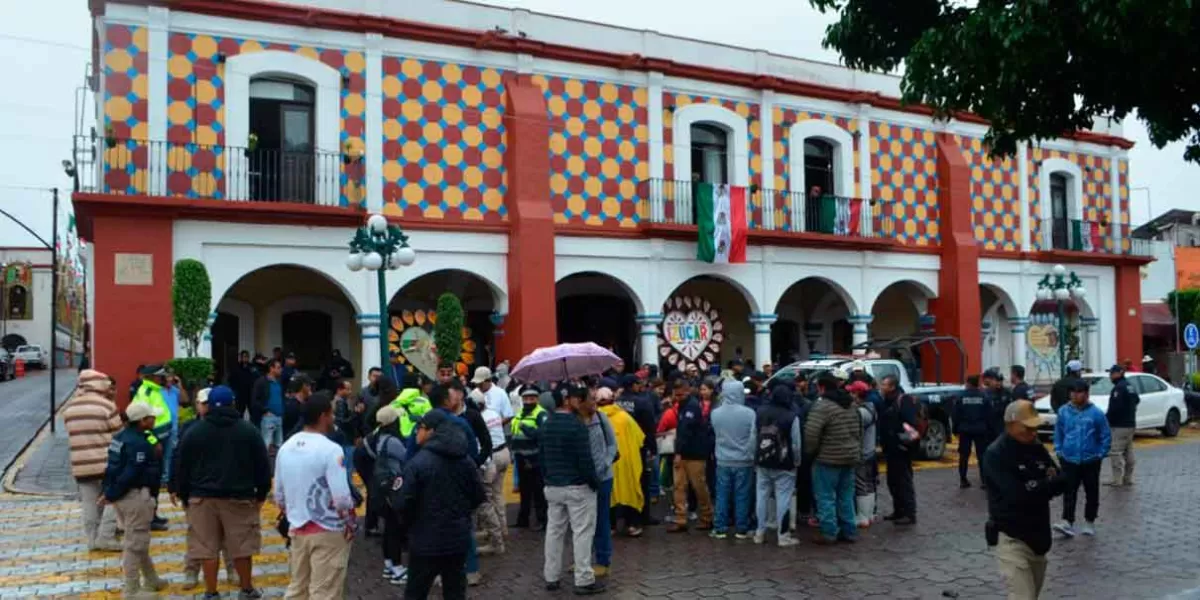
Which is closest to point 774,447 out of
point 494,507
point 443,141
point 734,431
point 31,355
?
point 734,431

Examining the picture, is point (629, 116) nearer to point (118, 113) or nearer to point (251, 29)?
point (251, 29)

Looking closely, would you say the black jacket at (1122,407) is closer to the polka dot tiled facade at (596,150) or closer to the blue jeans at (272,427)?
the polka dot tiled facade at (596,150)

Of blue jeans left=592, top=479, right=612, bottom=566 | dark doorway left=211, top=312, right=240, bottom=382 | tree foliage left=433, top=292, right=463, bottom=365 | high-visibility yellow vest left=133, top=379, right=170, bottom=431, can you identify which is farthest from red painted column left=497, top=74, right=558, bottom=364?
blue jeans left=592, top=479, right=612, bottom=566

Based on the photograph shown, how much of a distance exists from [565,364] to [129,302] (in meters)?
7.88

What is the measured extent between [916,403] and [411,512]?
723cm

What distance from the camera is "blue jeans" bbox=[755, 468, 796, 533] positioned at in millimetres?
10328

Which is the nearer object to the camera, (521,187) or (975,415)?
(975,415)

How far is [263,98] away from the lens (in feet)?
61.2

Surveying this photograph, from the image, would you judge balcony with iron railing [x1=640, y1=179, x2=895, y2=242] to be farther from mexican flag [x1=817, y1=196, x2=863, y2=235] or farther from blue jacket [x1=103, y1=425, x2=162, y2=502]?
blue jacket [x1=103, y1=425, x2=162, y2=502]

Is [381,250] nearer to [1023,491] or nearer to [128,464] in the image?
[128,464]

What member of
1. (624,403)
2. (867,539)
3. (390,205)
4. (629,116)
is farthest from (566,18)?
(867,539)

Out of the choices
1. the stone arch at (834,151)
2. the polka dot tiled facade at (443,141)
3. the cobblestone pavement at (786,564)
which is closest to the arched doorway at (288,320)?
the polka dot tiled facade at (443,141)

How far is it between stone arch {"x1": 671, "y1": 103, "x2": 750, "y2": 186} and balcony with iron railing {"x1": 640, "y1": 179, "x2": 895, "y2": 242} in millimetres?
403

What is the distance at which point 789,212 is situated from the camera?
2370cm
